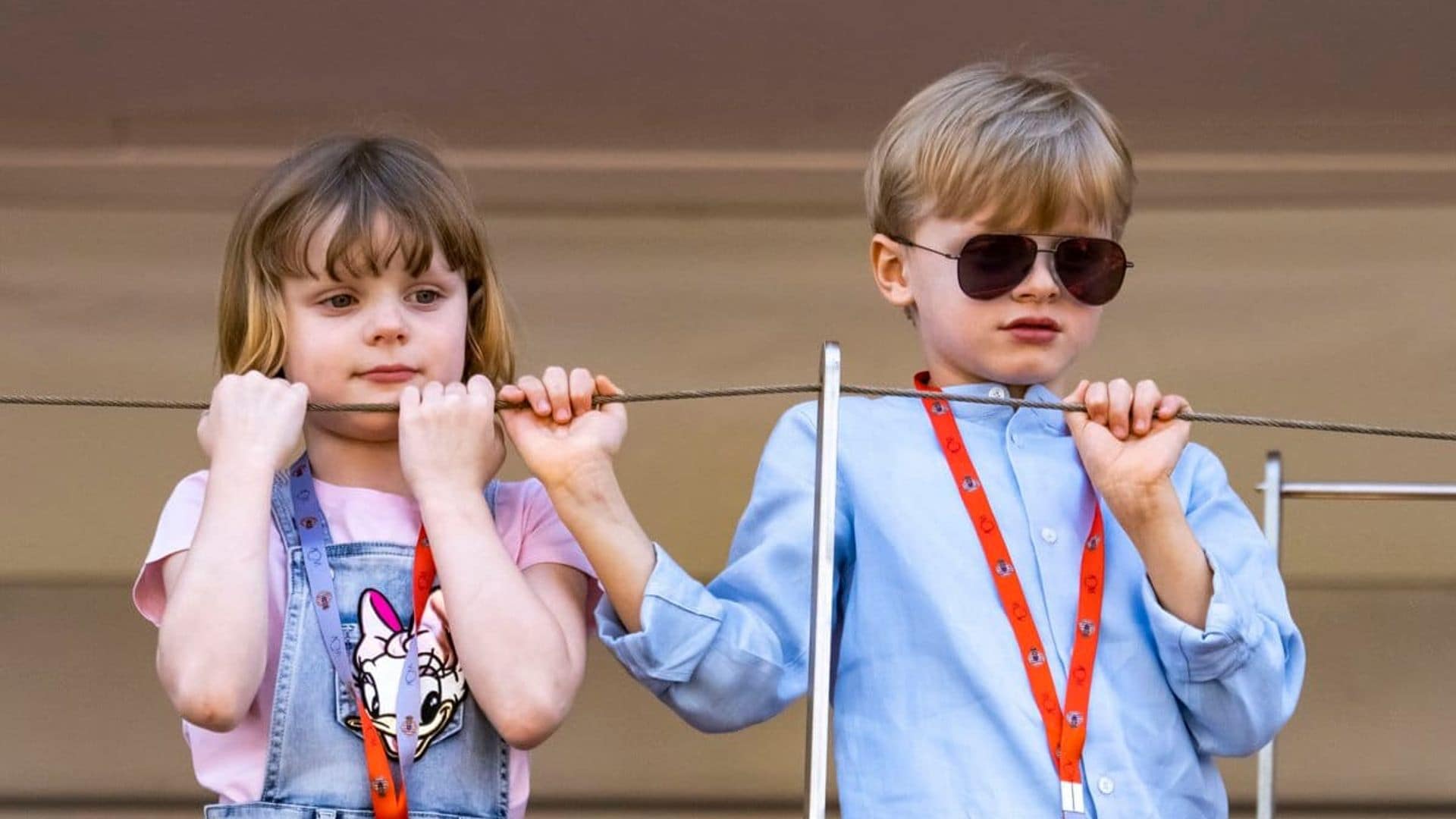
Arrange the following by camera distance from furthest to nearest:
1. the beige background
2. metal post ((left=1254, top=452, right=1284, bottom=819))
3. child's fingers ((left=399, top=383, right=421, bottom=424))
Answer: the beige background < metal post ((left=1254, top=452, right=1284, bottom=819)) < child's fingers ((left=399, top=383, right=421, bottom=424))

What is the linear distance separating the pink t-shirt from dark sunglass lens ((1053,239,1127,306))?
1.73ft

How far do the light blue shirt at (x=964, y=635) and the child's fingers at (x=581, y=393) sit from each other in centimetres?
15

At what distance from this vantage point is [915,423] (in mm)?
2250

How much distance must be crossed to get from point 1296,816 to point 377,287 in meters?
1.84

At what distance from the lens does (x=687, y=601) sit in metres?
2.06

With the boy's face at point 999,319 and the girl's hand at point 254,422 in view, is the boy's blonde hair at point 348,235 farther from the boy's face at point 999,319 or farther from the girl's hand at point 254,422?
the boy's face at point 999,319

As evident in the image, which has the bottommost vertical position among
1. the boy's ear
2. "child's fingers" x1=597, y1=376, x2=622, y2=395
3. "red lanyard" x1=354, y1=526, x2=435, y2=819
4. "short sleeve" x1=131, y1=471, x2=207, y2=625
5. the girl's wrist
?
"red lanyard" x1=354, y1=526, x2=435, y2=819

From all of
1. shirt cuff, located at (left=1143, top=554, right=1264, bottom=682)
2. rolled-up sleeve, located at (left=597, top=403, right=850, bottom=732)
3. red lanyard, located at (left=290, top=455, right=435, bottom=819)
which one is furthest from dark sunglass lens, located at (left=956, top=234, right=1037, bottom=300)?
red lanyard, located at (left=290, top=455, right=435, bottom=819)

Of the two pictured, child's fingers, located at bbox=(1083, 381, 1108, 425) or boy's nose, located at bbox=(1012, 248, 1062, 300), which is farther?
boy's nose, located at bbox=(1012, 248, 1062, 300)

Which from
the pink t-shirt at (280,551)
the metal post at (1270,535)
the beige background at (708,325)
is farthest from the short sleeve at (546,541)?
the beige background at (708,325)

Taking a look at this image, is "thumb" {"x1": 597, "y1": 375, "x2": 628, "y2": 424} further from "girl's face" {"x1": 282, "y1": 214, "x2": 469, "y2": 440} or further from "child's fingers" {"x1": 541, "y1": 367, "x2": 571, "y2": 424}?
"girl's face" {"x1": 282, "y1": 214, "x2": 469, "y2": 440}

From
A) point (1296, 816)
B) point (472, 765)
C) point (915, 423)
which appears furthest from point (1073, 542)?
point (1296, 816)

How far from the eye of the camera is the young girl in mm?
2059

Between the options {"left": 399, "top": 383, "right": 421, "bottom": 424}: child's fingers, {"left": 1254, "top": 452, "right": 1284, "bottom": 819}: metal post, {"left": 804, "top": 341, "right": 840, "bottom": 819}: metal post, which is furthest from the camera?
{"left": 1254, "top": 452, "right": 1284, "bottom": 819}: metal post
